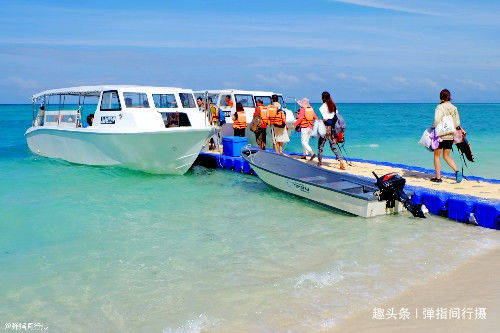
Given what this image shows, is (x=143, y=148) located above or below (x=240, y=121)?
below

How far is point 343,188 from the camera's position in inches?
356

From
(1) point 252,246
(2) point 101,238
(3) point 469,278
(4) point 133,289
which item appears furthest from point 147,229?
(3) point 469,278

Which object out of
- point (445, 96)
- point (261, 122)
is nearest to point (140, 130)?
point (261, 122)

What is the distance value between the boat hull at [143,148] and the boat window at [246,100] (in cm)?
446

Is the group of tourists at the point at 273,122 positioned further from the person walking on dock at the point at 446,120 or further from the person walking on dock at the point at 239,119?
the person walking on dock at the point at 446,120

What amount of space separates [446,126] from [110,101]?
918cm

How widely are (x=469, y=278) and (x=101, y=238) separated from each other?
5.74 m

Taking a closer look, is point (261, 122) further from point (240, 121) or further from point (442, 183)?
point (442, 183)

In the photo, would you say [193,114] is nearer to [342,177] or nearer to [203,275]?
[342,177]

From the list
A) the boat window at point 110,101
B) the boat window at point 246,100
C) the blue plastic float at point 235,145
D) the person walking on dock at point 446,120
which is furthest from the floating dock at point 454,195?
the boat window at point 110,101

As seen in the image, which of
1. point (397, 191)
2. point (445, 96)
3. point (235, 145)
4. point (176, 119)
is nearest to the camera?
point (397, 191)

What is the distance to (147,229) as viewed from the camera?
27.3 ft

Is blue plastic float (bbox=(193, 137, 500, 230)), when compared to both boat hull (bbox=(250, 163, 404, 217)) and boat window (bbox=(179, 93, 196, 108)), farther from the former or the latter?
boat window (bbox=(179, 93, 196, 108))

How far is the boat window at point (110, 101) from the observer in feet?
43.0
